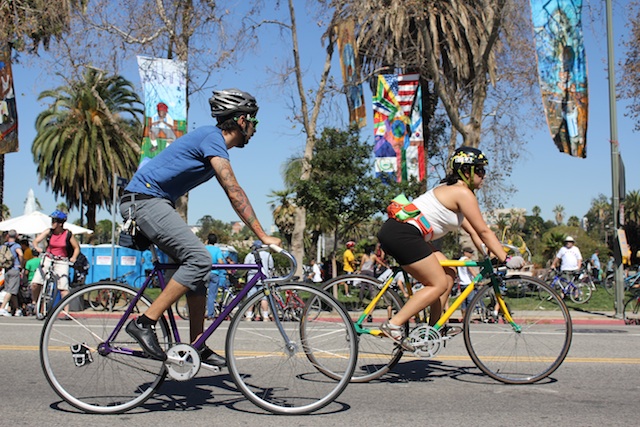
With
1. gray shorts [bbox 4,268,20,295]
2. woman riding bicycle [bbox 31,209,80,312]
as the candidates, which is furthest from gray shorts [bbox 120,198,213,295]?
gray shorts [bbox 4,268,20,295]

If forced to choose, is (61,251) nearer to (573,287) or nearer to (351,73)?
(351,73)

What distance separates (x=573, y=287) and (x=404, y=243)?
15.4 m

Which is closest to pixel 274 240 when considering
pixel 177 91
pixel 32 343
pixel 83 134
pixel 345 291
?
pixel 345 291

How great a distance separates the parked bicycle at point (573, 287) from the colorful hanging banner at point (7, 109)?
15979 millimetres

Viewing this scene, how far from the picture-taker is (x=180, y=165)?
450 centimetres

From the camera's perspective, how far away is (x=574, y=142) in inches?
659

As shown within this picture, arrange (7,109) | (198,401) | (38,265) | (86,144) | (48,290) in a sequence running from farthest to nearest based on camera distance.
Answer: (86,144) → (7,109) → (38,265) → (48,290) → (198,401)

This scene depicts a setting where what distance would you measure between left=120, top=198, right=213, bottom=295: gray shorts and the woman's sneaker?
1585 mm

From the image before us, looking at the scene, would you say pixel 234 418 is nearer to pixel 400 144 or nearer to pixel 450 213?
pixel 450 213

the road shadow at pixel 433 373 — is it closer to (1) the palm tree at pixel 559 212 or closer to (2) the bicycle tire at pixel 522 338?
(2) the bicycle tire at pixel 522 338

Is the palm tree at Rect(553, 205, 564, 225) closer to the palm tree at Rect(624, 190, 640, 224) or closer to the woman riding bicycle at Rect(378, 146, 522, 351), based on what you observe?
the palm tree at Rect(624, 190, 640, 224)

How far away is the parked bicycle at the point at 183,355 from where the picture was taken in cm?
441

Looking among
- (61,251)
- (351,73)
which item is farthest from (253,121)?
(351,73)

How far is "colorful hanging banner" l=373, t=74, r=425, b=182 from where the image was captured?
22.5m
